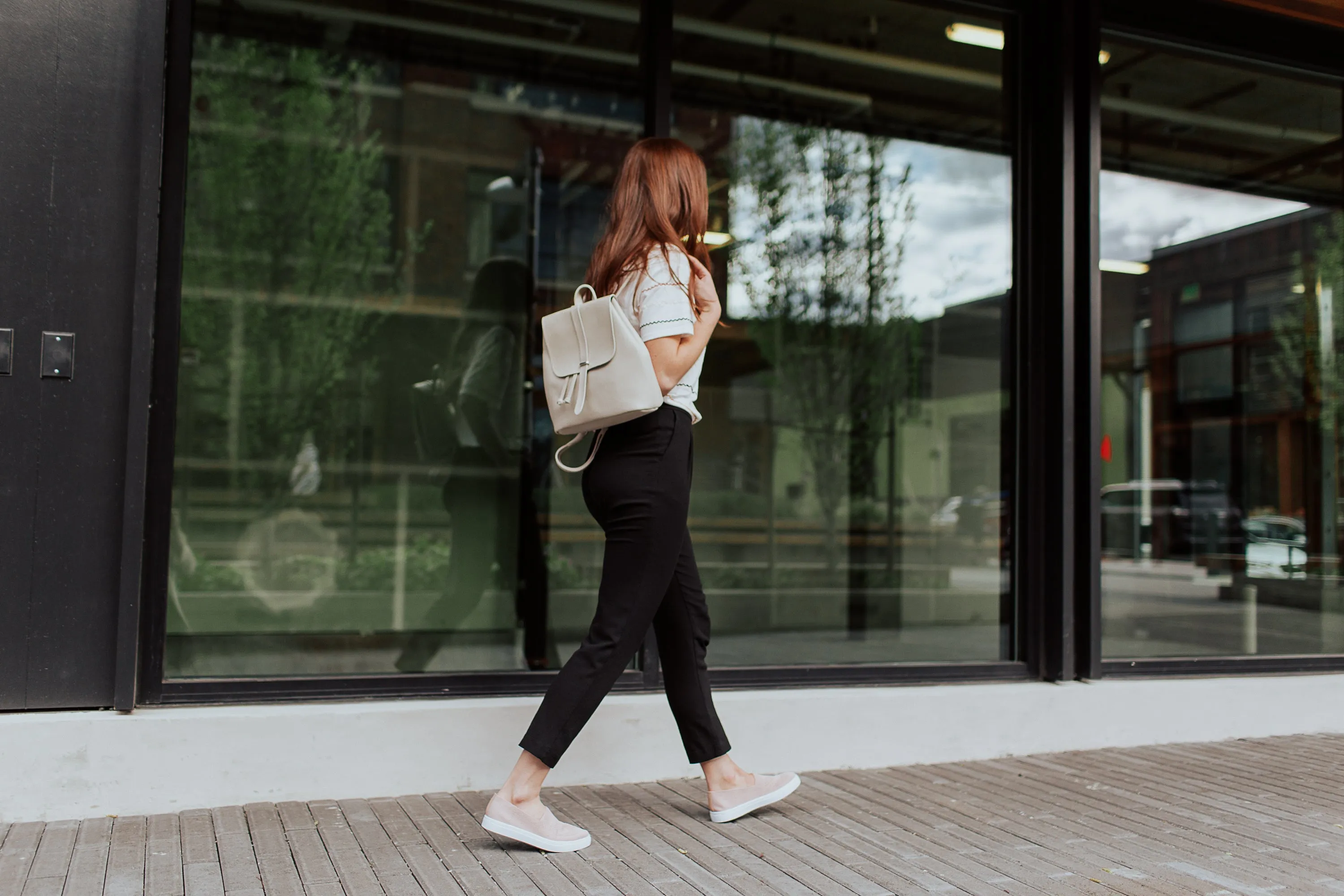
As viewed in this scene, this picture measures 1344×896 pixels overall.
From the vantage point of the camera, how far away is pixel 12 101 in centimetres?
309

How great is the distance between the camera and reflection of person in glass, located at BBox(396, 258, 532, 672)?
17.9 feet

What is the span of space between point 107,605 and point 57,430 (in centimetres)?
50

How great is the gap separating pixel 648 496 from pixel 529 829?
86 cm

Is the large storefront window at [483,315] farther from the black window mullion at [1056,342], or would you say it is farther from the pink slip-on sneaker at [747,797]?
the pink slip-on sneaker at [747,797]

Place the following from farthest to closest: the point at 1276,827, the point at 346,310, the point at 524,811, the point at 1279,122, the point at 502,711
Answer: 1. the point at 346,310
2. the point at 1279,122
3. the point at 502,711
4. the point at 1276,827
5. the point at 524,811

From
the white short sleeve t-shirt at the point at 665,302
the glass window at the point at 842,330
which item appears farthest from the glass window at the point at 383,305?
the white short sleeve t-shirt at the point at 665,302

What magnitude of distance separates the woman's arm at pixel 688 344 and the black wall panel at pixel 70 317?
147 centimetres

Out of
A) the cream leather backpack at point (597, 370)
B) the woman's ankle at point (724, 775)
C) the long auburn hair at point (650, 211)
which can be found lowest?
the woman's ankle at point (724, 775)

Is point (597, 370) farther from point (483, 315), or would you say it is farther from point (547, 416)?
point (483, 315)

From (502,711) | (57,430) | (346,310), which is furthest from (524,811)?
(346,310)

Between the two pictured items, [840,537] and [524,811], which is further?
[840,537]

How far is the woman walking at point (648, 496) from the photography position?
2.78 m

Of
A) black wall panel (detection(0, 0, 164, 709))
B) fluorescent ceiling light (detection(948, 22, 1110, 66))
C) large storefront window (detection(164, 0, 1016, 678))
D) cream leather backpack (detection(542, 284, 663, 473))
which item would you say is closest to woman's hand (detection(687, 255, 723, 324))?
cream leather backpack (detection(542, 284, 663, 473))

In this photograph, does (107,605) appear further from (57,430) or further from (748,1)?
(748,1)
